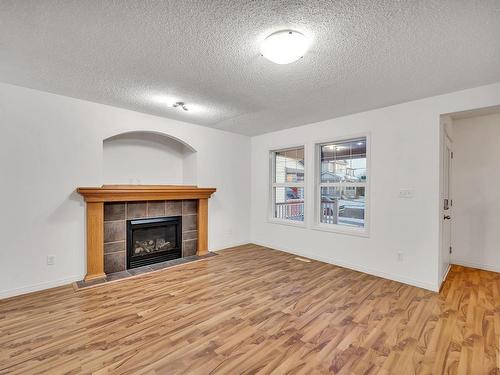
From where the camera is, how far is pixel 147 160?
172 inches

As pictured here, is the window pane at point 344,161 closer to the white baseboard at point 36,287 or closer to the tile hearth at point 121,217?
the tile hearth at point 121,217

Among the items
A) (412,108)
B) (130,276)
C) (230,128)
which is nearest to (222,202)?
(230,128)

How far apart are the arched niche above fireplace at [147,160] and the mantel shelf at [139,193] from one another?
33 cm

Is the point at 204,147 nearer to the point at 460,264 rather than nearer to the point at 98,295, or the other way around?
the point at 98,295

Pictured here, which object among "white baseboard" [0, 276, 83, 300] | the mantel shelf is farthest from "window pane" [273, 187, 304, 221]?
"white baseboard" [0, 276, 83, 300]

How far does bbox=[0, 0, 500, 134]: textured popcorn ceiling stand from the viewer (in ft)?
5.09

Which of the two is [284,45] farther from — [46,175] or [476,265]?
[476,265]

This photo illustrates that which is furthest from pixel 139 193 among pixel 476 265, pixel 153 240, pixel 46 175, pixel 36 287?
pixel 476 265

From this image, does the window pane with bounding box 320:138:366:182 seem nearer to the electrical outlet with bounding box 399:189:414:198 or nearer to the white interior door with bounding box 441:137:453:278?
the electrical outlet with bounding box 399:189:414:198

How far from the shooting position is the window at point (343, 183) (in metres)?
3.81

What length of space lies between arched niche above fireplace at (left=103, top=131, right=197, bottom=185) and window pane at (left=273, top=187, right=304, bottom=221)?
1806 millimetres

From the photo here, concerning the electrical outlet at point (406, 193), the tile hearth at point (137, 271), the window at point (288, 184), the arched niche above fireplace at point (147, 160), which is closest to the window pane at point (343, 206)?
the window at point (288, 184)

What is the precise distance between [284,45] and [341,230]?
300 cm

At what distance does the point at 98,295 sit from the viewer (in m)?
2.80
